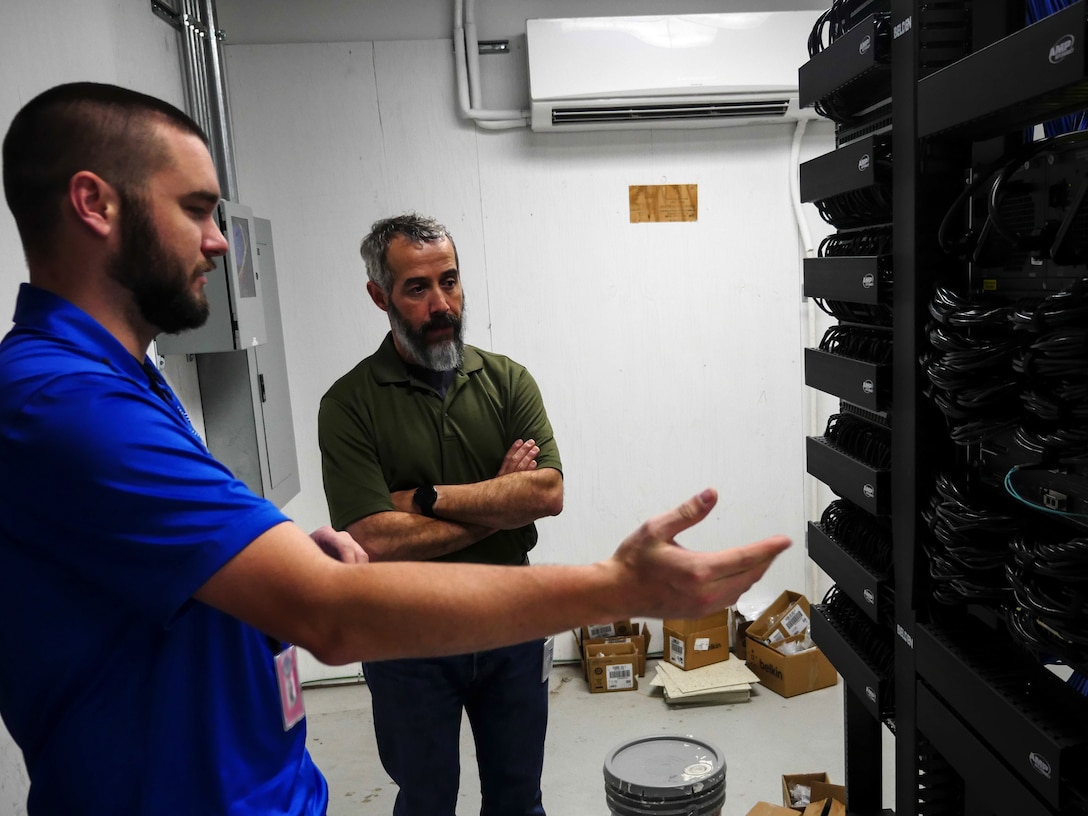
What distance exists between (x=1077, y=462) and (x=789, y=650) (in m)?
2.62

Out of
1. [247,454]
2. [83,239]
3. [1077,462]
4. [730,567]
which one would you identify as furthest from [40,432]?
[247,454]

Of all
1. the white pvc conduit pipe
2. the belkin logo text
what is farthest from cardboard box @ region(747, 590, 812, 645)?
the belkin logo text

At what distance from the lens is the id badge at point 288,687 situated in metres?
1.03

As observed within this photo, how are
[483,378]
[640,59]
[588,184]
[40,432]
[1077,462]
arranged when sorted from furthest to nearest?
1. [588,184]
2. [640,59]
3. [483,378]
4. [1077,462]
5. [40,432]

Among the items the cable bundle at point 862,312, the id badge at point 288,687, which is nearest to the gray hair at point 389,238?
the cable bundle at point 862,312

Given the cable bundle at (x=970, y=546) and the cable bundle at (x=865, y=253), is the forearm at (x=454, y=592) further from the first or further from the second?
the cable bundle at (x=865, y=253)

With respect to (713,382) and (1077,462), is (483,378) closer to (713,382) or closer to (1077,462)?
(1077,462)

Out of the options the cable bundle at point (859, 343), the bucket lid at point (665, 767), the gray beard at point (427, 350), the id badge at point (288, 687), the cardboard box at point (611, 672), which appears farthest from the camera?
the cardboard box at point (611, 672)

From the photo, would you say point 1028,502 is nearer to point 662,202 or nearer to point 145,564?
point 145,564

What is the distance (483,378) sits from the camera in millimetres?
2100

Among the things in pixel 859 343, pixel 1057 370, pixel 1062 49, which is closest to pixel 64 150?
pixel 1062 49

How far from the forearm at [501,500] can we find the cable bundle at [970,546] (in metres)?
0.86

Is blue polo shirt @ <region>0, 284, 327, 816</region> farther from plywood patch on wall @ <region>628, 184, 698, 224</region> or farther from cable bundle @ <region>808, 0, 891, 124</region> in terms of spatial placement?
plywood patch on wall @ <region>628, 184, 698, 224</region>

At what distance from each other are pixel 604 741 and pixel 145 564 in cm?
268
